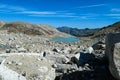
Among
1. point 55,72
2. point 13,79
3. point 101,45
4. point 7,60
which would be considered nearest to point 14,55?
point 7,60

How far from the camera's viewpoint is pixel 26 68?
14.5 meters

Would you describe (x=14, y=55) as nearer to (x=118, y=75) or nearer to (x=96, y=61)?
(x=96, y=61)

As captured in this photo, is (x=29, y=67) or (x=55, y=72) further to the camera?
(x=55, y=72)

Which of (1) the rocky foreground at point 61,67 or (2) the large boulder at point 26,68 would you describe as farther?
(2) the large boulder at point 26,68

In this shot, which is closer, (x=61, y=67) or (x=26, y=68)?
(x=26, y=68)

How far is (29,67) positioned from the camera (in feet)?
47.8

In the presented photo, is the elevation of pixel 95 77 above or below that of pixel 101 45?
below

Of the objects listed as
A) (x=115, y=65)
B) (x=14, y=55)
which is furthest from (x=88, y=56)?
(x=115, y=65)

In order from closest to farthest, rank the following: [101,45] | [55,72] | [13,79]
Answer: [13,79]
[55,72]
[101,45]

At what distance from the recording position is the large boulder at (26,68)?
13.2 m

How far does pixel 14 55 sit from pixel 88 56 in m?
4.35

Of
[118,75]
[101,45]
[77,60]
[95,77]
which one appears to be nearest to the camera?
[118,75]

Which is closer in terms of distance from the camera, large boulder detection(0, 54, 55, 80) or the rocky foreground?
the rocky foreground

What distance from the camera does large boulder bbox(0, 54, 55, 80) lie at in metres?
13.2
